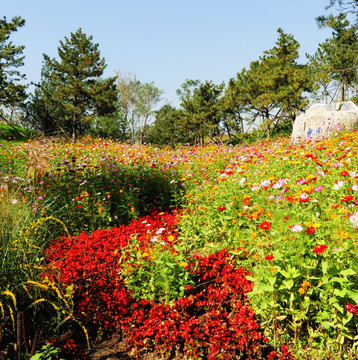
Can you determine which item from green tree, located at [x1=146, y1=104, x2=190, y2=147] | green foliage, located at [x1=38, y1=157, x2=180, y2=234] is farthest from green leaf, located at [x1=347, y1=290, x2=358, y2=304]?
green tree, located at [x1=146, y1=104, x2=190, y2=147]

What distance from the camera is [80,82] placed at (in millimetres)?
25328

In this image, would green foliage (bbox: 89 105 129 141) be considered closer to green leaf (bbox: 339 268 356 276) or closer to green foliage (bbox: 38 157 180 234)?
green foliage (bbox: 38 157 180 234)

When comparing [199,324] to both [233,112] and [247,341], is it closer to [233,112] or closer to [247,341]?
[247,341]

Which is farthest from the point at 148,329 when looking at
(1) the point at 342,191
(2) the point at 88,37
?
(2) the point at 88,37

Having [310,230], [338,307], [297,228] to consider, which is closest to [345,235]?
[310,230]

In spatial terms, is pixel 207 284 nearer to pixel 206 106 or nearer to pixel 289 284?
pixel 289 284

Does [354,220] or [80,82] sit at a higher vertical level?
[80,82]

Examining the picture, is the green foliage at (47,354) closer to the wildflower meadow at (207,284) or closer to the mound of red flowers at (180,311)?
the wildflower meadow at (207,284)

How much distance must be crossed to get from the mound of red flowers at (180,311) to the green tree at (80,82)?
24.2m

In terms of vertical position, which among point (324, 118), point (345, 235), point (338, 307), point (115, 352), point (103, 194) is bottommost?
point (115, 352)

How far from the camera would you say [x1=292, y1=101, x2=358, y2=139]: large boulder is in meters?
9.98

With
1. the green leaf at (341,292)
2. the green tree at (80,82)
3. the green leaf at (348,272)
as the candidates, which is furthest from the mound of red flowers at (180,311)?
the green tree at (80,82)

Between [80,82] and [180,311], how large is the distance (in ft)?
85.4

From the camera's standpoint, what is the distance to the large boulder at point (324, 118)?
998 cm
